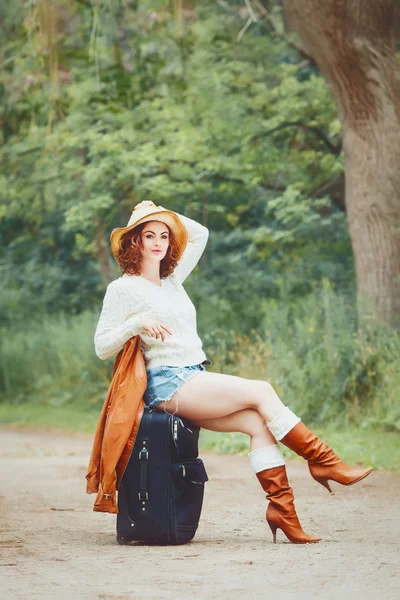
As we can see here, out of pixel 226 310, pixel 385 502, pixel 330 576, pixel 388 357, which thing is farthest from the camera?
pixel 226 310

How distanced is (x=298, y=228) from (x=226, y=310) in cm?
249

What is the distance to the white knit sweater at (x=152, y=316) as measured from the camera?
6.40 meters

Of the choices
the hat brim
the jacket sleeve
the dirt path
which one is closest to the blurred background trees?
the dirt path

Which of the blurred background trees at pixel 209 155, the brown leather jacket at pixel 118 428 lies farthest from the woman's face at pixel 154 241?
the blurred background trees at pixel 209 155

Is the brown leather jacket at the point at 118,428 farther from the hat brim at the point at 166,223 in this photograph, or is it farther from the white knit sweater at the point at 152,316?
the hat brim at the point at 166,223

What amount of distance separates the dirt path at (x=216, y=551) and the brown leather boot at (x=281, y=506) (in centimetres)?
8

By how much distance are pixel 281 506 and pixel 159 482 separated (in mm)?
699

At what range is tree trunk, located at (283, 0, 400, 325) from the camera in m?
12.1

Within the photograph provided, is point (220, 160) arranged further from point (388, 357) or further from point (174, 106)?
point (388, 357)

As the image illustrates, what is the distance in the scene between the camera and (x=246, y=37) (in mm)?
17406

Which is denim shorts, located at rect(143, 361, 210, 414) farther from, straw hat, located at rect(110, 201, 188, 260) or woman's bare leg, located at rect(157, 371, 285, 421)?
straw hat, located at rect(110, 201, 188, 260)

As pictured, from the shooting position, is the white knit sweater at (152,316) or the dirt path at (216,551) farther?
the white knit sweater at (152,316)

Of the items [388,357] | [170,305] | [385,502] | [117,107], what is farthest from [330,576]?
[117,107]

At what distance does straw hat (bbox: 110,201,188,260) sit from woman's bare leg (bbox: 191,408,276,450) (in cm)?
107
